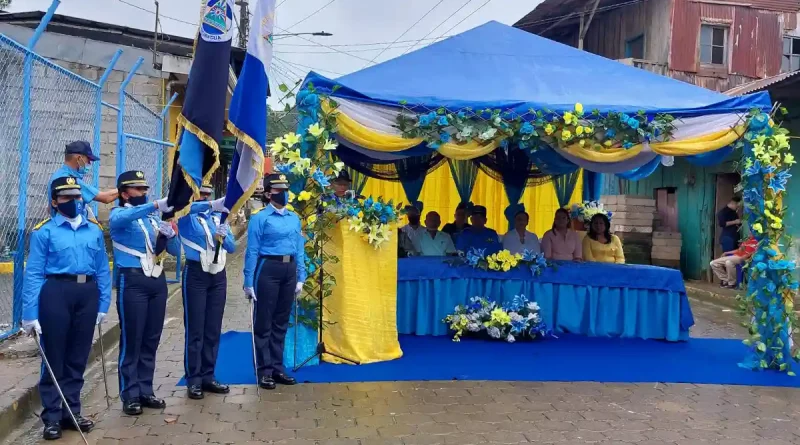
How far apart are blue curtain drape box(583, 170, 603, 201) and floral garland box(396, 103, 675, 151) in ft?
18.0

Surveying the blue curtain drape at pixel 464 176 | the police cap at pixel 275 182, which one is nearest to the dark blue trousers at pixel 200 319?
the police cap at pixel 275 182

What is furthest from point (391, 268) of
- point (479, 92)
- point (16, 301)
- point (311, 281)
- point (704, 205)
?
point (704, 205)

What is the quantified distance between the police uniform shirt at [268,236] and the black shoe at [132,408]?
124 cm

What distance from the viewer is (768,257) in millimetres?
6621

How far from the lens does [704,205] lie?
14.4m

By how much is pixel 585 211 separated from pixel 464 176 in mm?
2204

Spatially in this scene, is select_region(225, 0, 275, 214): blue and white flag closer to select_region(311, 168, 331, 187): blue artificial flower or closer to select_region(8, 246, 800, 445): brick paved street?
select_region(311, 168, 331, 187): blue artificial flower

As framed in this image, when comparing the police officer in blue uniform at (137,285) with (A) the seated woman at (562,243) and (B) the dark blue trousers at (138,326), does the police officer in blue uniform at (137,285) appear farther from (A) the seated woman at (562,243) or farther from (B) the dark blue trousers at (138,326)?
(A) the seated woman at (562,243)

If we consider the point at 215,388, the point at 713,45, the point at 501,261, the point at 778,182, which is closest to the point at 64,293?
the point at 215,388

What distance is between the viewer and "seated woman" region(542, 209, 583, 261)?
8828mm

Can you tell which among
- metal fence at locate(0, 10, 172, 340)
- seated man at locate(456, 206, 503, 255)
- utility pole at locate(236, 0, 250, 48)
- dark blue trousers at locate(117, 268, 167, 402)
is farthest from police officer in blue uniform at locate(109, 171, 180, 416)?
utility pole at locate(236, 0, 250, 48)

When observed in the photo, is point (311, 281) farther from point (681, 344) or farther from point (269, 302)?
point (681, 344)

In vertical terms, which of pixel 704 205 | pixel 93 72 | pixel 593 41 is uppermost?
pixel 593 41

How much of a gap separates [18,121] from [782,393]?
22.6ft
